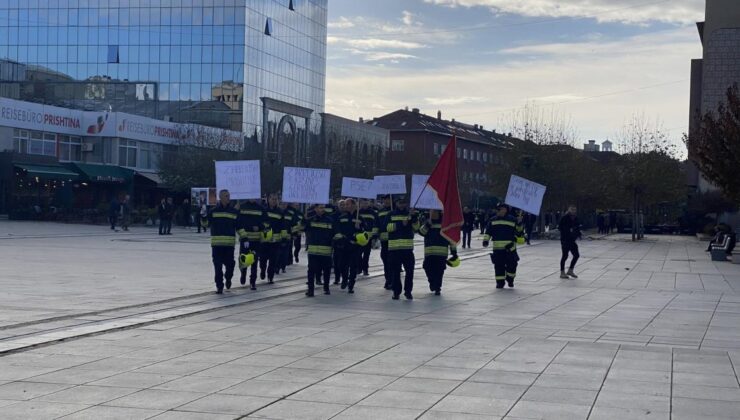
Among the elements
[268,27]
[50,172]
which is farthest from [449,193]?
[268,27]

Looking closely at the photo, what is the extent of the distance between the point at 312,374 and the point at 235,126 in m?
74.1

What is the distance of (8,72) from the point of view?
3297 inches

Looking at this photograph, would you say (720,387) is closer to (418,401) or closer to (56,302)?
(418,401)

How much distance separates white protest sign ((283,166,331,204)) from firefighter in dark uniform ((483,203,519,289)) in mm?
3598

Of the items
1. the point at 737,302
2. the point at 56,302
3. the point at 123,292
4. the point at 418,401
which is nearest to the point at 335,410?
the point at 418,401

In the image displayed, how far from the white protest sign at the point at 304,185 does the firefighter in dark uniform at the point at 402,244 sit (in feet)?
9.01

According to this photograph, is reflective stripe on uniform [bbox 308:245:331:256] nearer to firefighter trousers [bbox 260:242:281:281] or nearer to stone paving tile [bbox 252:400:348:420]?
firefighter trousers [bbox 260:242:281:281]

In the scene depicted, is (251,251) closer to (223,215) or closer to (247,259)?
(247,259)

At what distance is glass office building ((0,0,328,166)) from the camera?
82.9 m

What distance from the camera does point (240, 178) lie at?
20156 mm

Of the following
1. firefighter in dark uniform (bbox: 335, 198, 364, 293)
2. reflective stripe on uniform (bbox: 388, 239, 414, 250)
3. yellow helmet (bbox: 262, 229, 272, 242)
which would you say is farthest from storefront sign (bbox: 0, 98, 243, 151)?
reflective stripe on uniform (bbox: 388, 239, 414, 250)

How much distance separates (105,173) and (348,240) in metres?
46.5

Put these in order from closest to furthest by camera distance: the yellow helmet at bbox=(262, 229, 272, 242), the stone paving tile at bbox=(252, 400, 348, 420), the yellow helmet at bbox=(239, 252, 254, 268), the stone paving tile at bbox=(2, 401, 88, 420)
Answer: the stone paving tile at bbox=(2, 401, 88, 420)
the stone paving tile at bbox=(252, 400, 348, 420)
the yellow helmet at bbox=(239, 252, 254, 268)
the yellow helmet at bbox=(262, 229, 272, 242)

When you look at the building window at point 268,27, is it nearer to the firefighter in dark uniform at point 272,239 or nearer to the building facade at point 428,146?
the building facade at point 428,146
